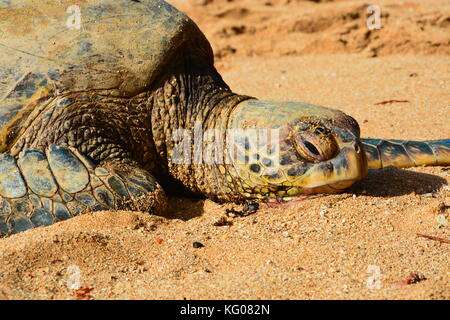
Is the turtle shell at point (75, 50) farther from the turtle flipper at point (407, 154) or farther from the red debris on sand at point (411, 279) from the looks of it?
the red debris on sand at point (411, 279)

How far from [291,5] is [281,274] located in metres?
7.44

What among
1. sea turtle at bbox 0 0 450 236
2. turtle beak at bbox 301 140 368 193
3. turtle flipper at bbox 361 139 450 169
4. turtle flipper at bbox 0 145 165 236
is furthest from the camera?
turtle flipper at bbox 361 139 450 169

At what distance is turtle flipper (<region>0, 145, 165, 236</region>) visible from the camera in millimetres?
3043

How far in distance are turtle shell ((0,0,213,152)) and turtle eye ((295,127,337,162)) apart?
40.0 inches

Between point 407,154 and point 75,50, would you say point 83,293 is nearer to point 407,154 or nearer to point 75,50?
point 75,50

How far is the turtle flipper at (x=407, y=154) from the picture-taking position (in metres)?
4.23

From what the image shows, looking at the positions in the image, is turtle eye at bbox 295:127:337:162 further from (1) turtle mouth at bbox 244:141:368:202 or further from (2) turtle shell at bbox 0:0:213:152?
(2) turtle shell at bbox 0:0:213:152

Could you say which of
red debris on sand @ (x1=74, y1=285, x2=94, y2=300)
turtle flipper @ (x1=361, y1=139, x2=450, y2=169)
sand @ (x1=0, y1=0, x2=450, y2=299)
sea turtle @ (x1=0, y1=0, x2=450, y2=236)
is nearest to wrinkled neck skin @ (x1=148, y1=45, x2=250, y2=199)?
sea turtle @ (x1=0, y1=0, x2=450, y2=236)

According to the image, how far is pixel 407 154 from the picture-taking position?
4.28 meters

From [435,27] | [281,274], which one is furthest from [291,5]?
[281,274]

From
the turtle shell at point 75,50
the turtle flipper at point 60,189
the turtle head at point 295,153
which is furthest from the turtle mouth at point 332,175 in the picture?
the turtle shell at point 75,50

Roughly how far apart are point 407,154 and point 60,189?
2.44m

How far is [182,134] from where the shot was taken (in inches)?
150

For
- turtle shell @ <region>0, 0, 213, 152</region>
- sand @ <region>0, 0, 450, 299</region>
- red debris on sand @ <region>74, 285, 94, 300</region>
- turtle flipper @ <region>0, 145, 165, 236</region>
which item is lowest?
sand @ <region>0, 0, 450, 299</region>
